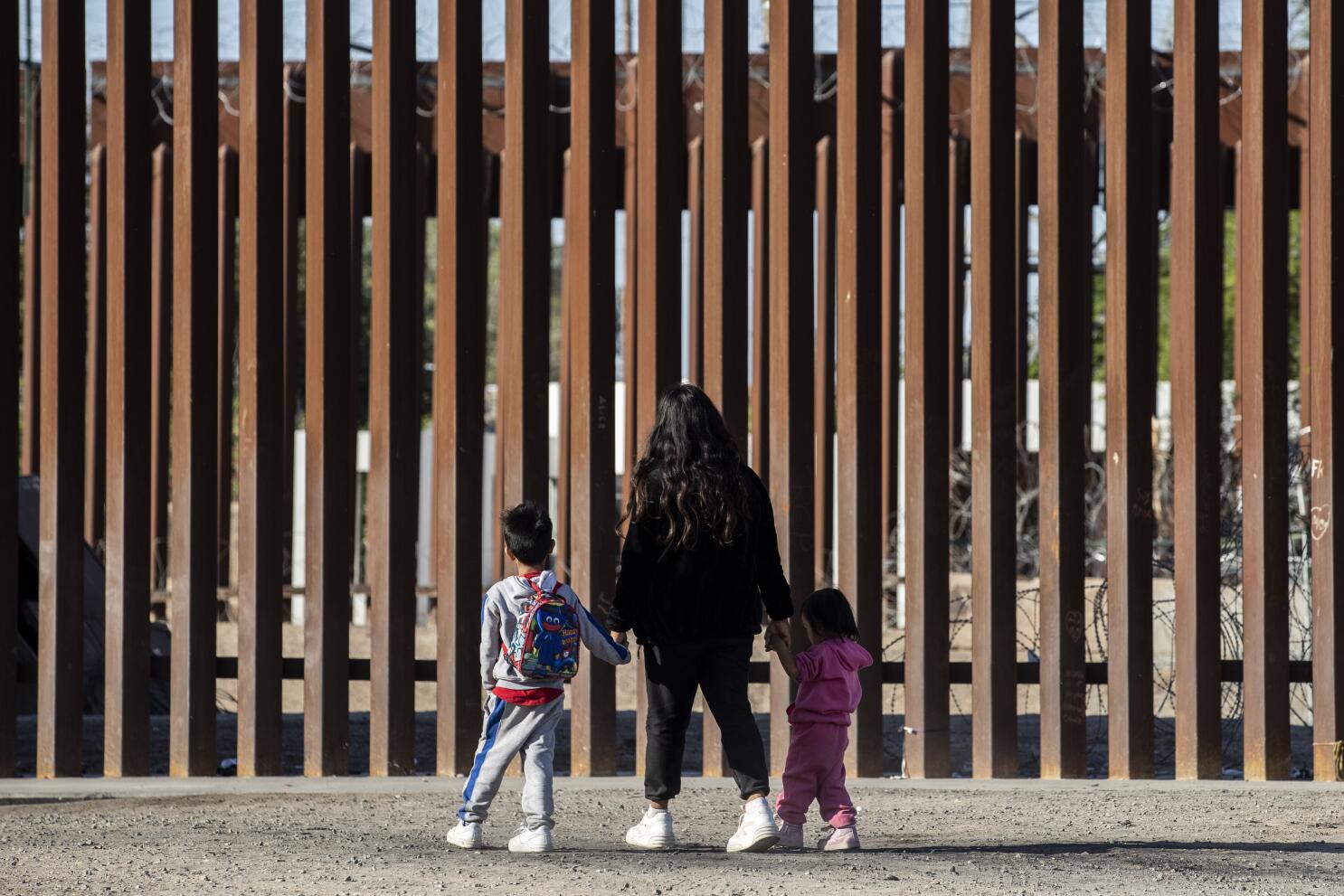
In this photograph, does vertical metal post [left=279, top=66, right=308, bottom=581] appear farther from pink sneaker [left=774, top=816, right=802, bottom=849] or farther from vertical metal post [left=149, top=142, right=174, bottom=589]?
pink sneaker [left=774, top=816, right=802, bottom=849]

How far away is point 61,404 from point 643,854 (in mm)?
2857

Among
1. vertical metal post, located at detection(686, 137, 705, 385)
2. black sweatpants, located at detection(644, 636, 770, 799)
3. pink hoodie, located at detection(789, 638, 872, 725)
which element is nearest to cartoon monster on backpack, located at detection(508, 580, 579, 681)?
black sweatpants, located at detection(644, 636, 770, 799)

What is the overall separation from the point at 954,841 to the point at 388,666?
2181 mm

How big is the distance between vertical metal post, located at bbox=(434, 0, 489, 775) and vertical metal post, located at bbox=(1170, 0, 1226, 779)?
2.50 m

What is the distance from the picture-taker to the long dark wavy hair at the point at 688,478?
4.17 m

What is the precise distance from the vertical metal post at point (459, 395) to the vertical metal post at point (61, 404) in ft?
4.23

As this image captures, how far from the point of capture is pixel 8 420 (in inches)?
226

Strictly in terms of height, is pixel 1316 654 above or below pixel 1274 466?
below

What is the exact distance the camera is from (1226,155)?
12.5 m

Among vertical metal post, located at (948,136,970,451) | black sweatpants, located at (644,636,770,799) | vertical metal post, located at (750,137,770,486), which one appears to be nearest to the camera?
black sweatpants, located at (644,636,770,799)

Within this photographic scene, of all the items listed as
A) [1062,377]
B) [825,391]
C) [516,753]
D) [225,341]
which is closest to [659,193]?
[1062,377]

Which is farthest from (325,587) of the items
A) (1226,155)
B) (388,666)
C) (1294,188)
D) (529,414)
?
(1294,188)

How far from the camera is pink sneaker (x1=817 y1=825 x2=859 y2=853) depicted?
4305 mm

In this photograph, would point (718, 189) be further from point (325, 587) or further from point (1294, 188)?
point (1294, 188)
